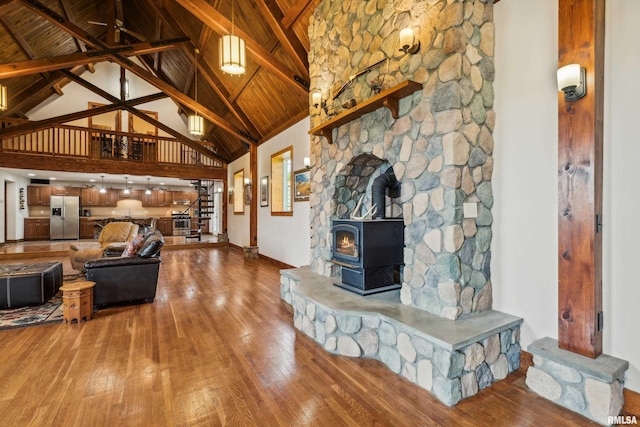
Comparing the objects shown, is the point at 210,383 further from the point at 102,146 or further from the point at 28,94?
the point at 28,94

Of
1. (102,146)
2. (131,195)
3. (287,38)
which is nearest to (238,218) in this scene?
(102,146)

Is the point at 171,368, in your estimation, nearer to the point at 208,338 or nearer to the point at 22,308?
the point at 208,338

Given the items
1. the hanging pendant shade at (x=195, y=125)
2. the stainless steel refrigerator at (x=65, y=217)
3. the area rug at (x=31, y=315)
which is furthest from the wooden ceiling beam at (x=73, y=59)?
the stainless steel refrigerator at (x=65, y=217)

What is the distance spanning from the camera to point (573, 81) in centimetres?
190

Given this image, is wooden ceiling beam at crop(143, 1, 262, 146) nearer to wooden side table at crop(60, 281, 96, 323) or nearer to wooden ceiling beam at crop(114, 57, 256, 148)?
wooden ceiling beam at crop(114, 57, 256, 148)

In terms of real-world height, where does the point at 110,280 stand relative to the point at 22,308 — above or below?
above

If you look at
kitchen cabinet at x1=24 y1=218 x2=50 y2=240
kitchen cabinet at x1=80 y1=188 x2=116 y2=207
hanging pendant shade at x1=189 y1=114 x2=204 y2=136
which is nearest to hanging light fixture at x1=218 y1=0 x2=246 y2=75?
hanging pendant shade at x1=189 y1=114 x2=204 y2=136

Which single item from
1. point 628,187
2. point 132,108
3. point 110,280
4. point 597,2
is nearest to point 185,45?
point 132,108

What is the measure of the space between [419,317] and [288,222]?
4353 mm

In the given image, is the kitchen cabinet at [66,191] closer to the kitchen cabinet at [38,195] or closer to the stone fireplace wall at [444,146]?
the kitchen cabinet at [38,195]

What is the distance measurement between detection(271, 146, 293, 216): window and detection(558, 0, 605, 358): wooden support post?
5393mm

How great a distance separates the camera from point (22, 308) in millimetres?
3738

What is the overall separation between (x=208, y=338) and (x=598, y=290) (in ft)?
10.6

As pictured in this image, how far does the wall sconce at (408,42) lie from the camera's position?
265cm
